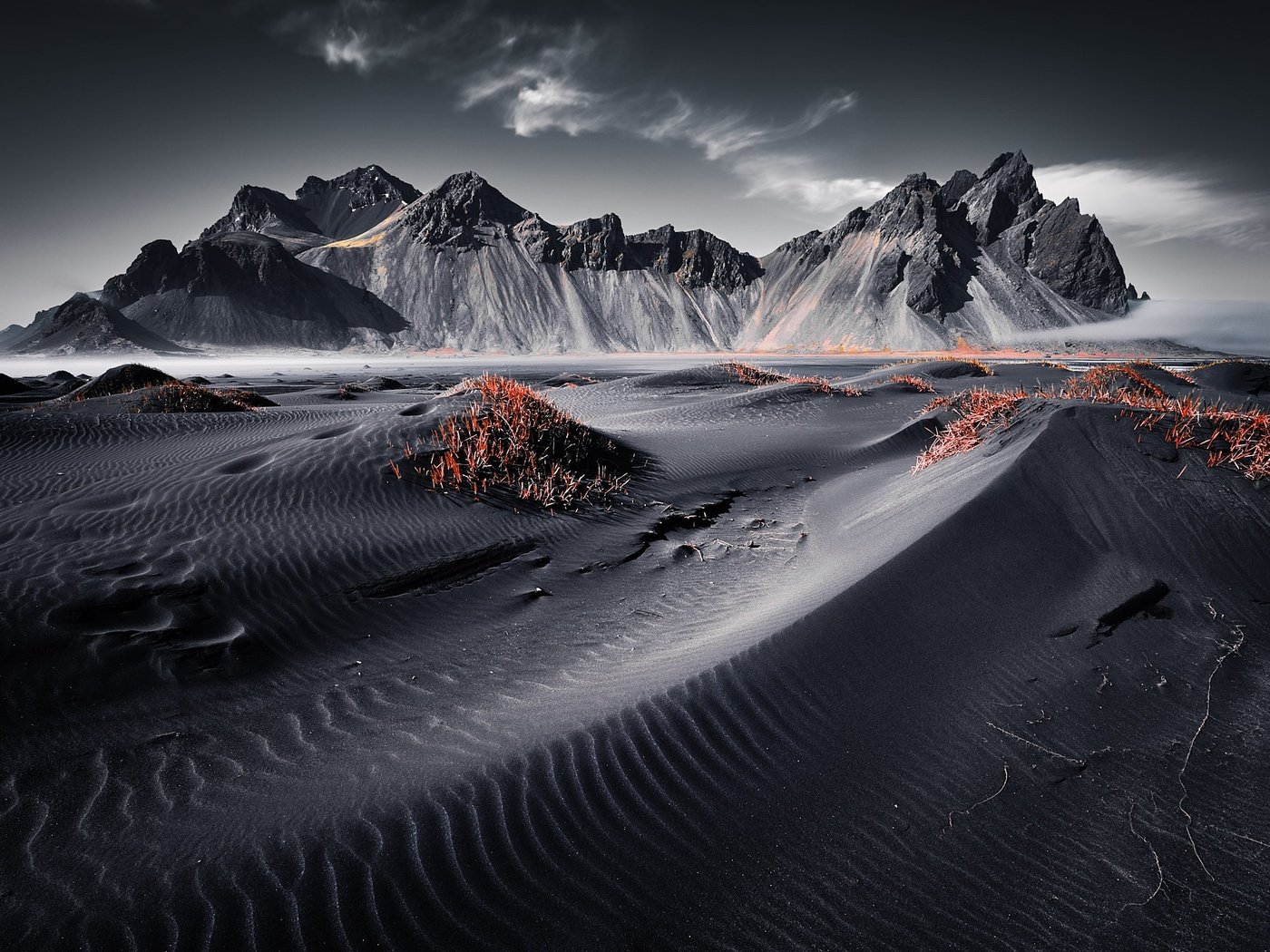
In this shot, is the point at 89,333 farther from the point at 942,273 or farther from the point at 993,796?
the point at 942,273

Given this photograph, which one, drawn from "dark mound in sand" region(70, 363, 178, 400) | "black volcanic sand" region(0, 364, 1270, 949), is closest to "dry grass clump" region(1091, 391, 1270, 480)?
"black volcanic sand" region(0, 364, 1270, 949)

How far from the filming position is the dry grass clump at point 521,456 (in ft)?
23.3

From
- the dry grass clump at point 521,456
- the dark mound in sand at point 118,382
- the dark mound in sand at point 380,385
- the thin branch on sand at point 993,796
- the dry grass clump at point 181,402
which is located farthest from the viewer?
the dark mound in sand at point 380,385

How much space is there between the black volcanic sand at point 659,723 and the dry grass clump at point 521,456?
1032mm

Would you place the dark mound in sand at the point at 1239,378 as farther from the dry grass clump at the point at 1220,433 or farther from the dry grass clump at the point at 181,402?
the dry grass clump at the point at 181,402

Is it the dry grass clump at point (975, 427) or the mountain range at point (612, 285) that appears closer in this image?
the dry grass clump at point (975, 427)

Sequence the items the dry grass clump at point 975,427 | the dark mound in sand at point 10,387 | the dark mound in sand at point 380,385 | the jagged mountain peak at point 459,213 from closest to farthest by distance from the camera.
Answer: the dry grass clump at point 975,427, the dark mound in sand at point 10,387, the dark mound in sand at point 380,385, the jagged mountain peak at point 459,213

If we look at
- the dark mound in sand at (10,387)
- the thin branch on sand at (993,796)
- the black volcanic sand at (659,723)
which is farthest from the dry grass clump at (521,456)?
the dark mound in sand at (10,387)

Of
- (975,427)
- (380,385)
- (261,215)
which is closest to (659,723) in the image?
(975,427)

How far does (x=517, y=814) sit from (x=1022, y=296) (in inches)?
4651

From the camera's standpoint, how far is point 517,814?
2318mm

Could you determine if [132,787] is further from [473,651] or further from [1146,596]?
[1146,596]

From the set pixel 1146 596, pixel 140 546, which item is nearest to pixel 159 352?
pixel 140 546

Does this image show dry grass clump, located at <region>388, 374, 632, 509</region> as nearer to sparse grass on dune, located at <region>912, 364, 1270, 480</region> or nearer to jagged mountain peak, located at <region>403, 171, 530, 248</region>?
sparse grass on dune, located at <region>912, 364, 1270, 480</region>
